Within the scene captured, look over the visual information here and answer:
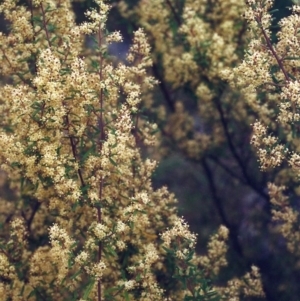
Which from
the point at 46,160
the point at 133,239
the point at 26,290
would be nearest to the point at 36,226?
the point at 26,290

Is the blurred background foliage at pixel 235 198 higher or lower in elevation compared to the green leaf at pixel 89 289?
higher

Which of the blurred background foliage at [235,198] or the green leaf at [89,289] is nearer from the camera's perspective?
the green leaf at [89,289]

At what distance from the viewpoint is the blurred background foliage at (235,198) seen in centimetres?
648

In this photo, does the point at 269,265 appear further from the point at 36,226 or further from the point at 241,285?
the point at 36,226

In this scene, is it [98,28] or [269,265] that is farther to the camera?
[269,265]

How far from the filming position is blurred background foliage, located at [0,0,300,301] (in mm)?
6480

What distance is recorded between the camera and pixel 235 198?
8297 mm

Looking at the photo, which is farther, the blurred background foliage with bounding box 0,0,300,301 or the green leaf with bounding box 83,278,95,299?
the blurred background foliage with bounding box 0,0,300,301

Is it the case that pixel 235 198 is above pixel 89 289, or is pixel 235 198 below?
above

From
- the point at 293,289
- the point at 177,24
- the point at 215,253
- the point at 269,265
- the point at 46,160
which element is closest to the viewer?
the point at 46,160

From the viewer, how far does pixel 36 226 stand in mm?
5277

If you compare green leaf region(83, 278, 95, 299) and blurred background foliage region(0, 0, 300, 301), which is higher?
blurred background foliage region(0, 0, 300, 301)

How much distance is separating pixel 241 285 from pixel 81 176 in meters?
2.01

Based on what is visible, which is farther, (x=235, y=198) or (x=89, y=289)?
(x=235, y=198)
